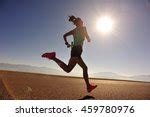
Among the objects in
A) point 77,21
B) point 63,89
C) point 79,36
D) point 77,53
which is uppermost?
point 77,21

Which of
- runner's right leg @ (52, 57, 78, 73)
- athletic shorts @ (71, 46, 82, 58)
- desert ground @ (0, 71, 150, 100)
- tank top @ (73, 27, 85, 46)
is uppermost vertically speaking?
tank top @ (73, 27, 85, 46)

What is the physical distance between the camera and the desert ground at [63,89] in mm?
6176

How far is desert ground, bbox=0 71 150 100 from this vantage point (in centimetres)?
618

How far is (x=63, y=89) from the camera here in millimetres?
6297

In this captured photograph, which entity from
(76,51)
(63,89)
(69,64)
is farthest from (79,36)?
(63,89)

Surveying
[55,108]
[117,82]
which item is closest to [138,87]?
[117,82]

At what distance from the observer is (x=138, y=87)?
6.35 m

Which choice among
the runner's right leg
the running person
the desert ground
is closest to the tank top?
the running person

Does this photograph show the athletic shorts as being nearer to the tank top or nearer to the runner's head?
the tank top

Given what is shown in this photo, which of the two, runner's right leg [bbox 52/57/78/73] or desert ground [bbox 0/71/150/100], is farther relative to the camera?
desert ground [bbox 0/71/150/100]

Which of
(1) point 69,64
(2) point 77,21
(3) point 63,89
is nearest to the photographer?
(1) point 69,64

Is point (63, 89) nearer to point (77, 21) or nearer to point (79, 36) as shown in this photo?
point (79, 36)

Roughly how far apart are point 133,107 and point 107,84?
0.88 m

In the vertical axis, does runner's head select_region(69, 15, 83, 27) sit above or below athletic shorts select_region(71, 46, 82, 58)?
above
